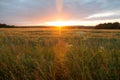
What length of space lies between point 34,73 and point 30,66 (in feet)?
1.38

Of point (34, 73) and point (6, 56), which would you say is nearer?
point (34, 73)

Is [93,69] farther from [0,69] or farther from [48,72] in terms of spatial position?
[0,69]

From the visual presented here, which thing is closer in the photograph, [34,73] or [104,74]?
[104,74]

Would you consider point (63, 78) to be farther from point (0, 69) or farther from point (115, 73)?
point (0, 69)

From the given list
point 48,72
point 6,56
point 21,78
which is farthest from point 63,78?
point 6,56

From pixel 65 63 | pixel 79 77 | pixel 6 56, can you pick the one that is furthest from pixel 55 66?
pixel 6 56

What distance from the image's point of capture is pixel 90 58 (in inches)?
144

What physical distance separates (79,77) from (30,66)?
1230 mm

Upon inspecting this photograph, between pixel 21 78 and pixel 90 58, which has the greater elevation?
pixel 90 58

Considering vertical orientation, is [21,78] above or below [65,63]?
below

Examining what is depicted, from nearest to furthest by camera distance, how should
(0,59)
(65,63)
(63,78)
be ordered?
(63,78) → (65,63) → (0,59)

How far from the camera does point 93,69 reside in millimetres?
3324

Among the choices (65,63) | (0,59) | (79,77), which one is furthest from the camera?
(0,59)

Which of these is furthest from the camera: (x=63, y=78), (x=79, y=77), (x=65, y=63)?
(x=65, y=63)
